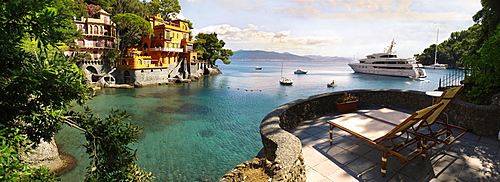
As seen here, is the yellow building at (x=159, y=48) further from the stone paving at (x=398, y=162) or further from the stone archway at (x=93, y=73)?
the stone paving at (x=398, y=162)

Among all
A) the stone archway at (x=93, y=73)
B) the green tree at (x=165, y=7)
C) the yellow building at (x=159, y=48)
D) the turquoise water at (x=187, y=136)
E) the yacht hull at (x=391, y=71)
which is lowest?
the turquoise water at (x=187, y=136)

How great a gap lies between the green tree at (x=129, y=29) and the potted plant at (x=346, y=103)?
119 ft

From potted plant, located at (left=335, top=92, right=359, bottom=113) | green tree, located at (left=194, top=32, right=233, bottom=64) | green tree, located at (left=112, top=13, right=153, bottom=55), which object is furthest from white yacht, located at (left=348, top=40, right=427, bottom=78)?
potted plant, located at (left=335, top=92, right=359, bottom=113)

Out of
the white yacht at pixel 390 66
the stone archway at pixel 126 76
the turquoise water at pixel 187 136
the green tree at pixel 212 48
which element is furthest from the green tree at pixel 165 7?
the white yacht at pixel 390 66

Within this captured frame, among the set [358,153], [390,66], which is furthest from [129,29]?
[390,66]

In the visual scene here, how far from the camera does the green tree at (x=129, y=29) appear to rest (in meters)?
36.1

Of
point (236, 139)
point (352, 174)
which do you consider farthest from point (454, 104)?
point (236, 139)

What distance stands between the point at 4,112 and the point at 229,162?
9.37 m

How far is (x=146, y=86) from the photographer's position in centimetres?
3672

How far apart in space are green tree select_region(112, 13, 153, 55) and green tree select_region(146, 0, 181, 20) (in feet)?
40.8

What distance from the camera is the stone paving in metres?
3.93

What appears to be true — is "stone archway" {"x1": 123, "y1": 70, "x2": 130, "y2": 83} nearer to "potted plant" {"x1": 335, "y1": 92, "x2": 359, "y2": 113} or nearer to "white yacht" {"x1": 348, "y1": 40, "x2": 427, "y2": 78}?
"potted plant" {"x1": 335, "y1": 92, "x2": 359, "y2": 113}

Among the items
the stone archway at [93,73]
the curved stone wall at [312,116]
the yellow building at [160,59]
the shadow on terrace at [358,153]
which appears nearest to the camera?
the curved stone wall at [312,116]

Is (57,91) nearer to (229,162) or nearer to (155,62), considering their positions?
(229,162)
